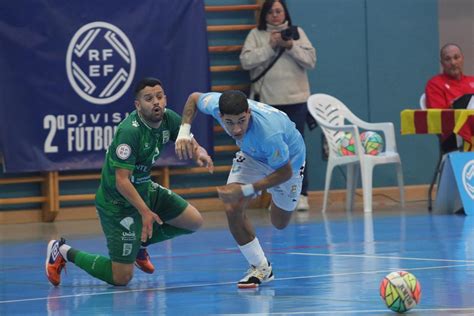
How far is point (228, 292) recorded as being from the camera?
719 cm

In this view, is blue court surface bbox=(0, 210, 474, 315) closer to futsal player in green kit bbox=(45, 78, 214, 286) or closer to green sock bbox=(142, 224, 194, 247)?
futsal player in green kit bbox=(45, 78, 214, 286)

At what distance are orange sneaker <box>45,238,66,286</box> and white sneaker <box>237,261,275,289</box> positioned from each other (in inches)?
50.3

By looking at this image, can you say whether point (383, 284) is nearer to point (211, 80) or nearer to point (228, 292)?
point (228, 292)

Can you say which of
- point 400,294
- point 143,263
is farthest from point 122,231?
point 400,294

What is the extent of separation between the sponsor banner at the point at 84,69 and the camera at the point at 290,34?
3.75 feet

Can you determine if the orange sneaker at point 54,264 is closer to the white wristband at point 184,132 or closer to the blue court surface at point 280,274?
the blue court surface at point 280,274

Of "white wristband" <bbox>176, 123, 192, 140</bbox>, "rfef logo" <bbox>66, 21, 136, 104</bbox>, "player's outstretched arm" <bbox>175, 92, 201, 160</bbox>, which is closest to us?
"player's outstretched arm" <bbox>175, 92, 201, 160</bbox>

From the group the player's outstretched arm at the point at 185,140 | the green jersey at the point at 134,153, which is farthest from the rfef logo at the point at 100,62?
the player's outstretched arm at the point at 185,140

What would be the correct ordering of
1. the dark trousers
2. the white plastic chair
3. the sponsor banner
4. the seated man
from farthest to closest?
the dark trousers < the white plastic chair < the sponsor banner < the seated man

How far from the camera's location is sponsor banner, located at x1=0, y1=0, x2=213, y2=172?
13906mm

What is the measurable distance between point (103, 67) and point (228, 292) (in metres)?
7.51

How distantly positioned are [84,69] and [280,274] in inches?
266

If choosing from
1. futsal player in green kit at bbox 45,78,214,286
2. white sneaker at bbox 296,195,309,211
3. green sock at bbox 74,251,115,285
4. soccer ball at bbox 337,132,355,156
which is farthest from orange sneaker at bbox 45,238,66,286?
soccer ball at bbox 337,132,355,156

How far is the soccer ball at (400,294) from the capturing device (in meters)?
6.07
